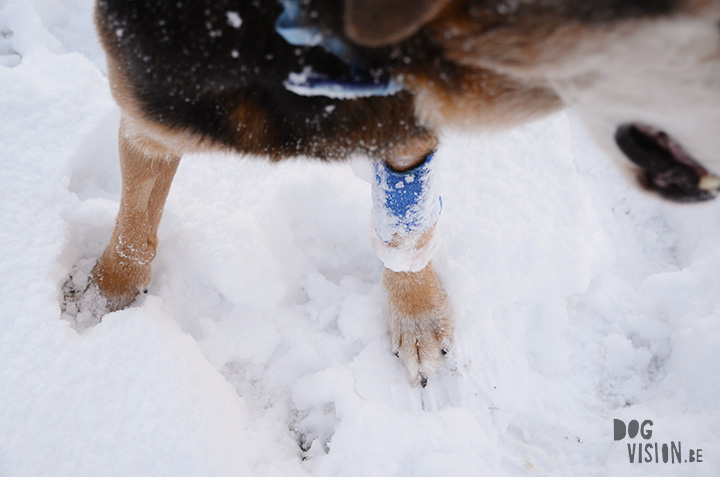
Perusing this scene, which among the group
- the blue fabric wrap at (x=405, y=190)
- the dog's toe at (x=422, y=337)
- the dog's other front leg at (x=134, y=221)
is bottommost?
the dog's toe at (x=422, y=337)

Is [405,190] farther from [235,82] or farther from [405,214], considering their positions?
[235,82]

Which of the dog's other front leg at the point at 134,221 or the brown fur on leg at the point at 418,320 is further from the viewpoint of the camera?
the brown fur on leg at the point at 418,320

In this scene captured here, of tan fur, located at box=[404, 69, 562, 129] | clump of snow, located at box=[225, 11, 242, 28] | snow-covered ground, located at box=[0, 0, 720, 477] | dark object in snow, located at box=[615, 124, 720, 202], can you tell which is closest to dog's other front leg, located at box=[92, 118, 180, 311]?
snow-covered ground, located at box=[0, 0, 720, 477]

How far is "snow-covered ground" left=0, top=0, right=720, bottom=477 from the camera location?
1751mm

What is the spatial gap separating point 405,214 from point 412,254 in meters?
0.24

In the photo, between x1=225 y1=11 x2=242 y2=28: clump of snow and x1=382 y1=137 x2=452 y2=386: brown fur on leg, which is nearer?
x1=225 y1=11 x2=242 y2=28: clump of snow

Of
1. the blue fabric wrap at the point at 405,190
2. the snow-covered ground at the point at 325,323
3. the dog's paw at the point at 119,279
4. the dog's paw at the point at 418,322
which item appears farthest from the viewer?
the dog's paw at the point at 418,322

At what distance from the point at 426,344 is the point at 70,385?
139 cm

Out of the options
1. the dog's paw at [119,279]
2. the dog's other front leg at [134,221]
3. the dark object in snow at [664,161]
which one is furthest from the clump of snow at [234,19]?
the dog's paw at [119,279]

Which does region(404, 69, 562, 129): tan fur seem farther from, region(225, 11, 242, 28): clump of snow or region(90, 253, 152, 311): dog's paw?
region(90, 253, 152, 311): dog's paw

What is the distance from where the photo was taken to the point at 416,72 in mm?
1037

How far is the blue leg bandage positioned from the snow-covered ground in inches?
15.1

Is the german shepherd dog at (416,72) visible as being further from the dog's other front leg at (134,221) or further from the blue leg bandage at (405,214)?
the dog's other front leg at (134,221)

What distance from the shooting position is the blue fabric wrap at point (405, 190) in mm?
1641
